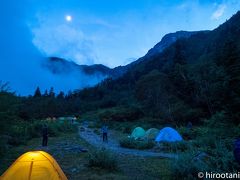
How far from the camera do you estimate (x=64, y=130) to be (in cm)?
4084

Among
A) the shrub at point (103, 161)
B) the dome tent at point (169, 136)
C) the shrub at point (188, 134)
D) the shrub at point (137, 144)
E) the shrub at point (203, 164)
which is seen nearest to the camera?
the shrub at point (203, 164)

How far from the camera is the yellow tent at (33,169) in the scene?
7.92m

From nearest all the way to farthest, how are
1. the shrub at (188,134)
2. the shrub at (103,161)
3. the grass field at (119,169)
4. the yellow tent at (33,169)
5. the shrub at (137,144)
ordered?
the yellow tent at (33,169) < the grass field at (119,169) < the shrub at (103,161) < the shrub at (137,144) < the shrub at (188,134)

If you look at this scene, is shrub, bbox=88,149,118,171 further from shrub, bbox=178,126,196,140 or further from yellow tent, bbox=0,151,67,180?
shrub, bbox=178,126,196,140

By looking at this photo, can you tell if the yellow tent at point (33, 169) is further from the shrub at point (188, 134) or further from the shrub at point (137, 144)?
the shrub at point (188, 134)

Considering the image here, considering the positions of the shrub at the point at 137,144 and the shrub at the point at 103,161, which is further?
the shrub at the point at 137,144

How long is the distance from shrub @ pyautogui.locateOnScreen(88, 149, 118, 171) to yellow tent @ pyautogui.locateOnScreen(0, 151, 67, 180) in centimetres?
334

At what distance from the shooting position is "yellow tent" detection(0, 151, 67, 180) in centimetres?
792

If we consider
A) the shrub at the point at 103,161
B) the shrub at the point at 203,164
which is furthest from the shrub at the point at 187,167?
the shrub at the point at 103,161

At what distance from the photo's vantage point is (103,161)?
11.6m

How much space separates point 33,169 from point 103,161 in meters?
4.08

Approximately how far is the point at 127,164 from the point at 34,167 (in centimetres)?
629

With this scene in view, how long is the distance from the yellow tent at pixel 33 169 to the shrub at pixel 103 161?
3335 mm

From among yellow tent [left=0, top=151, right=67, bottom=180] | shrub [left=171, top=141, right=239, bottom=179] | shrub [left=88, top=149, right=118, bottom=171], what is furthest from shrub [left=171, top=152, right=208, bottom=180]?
yellow tent [left=0, top=151, right=67, bottom=180]
